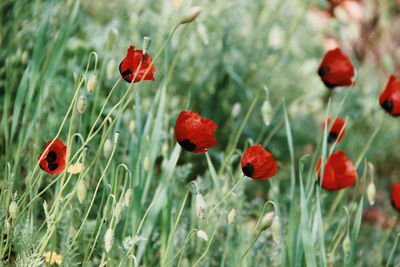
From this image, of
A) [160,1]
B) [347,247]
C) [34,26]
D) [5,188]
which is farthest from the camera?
[160,1]

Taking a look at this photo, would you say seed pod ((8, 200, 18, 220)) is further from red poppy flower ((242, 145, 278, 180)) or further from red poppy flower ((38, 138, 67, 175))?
red poppy flower ((242, 145, 278, 180))

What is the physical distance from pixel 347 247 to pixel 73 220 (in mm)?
626

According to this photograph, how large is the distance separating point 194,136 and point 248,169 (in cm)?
13

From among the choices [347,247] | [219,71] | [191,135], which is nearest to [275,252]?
[347,247]

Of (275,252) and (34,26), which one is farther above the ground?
(34,26)

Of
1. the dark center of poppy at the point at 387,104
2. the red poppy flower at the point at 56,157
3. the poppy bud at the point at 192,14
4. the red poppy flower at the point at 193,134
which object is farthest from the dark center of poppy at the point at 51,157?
the dark center of poppy at the point at 387,104

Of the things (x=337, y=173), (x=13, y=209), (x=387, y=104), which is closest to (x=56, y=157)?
(x=13, y=209)

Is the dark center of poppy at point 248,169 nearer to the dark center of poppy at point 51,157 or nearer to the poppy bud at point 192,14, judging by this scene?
the poppy bud at point 192,14

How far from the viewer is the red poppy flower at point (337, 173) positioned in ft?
4.59

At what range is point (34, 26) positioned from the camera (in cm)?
203

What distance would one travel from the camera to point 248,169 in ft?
3.65

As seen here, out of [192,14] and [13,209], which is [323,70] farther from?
[13,209]

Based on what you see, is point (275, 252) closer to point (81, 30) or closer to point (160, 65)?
point (160, 65)

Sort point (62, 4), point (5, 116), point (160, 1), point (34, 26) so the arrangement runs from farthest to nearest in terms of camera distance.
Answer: point (160, 1) < point (62, 4) < point (34, 26) < point (5, 116)
